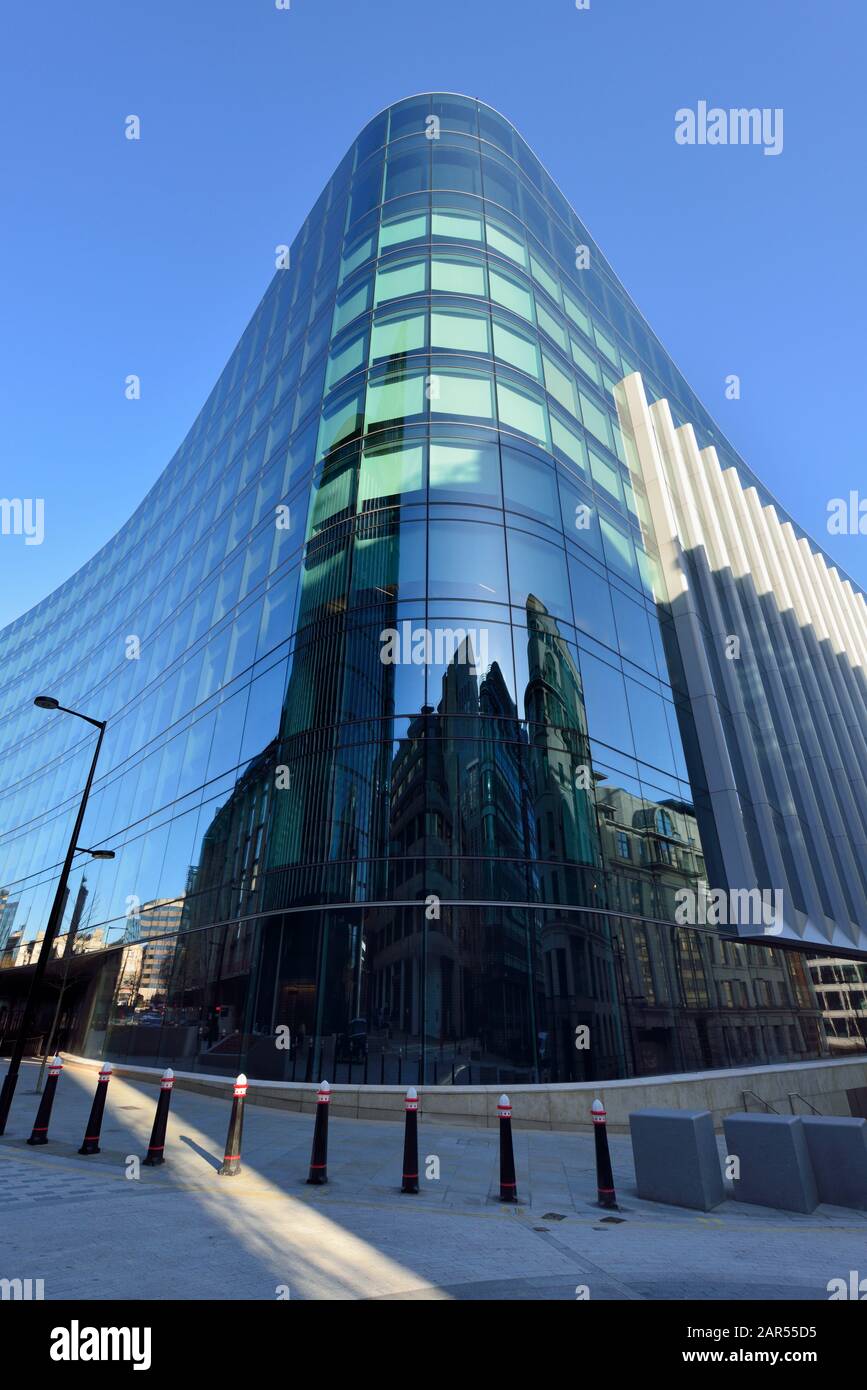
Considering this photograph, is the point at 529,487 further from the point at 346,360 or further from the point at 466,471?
the point at 346,360

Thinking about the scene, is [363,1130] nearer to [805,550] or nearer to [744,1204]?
[744,1204]

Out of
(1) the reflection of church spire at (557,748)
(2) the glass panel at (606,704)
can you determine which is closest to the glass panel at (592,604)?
(2) the glass panel at (606,704)

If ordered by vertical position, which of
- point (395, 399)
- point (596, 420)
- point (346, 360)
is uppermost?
point (596, 420)

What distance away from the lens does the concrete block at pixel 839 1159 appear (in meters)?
7.53

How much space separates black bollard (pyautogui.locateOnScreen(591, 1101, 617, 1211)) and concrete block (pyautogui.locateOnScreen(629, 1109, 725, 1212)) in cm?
36

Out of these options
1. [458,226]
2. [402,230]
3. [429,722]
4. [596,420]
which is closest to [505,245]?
[458,226]

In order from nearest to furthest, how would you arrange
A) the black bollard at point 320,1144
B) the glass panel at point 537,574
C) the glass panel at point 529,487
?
the black bollard at point 320,1144
the glass panel at point 537,574
the glass panel at point 529,487

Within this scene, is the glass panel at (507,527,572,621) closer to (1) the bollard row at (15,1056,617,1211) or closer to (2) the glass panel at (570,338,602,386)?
(2) the glass panel at (570,338,602,386)

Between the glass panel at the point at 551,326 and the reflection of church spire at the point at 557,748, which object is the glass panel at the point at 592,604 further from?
the glass panel at the point at 551,326

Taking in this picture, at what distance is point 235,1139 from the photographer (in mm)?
8250

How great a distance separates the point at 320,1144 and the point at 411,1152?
106cm

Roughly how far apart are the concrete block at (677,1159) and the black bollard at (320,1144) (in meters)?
3.44
